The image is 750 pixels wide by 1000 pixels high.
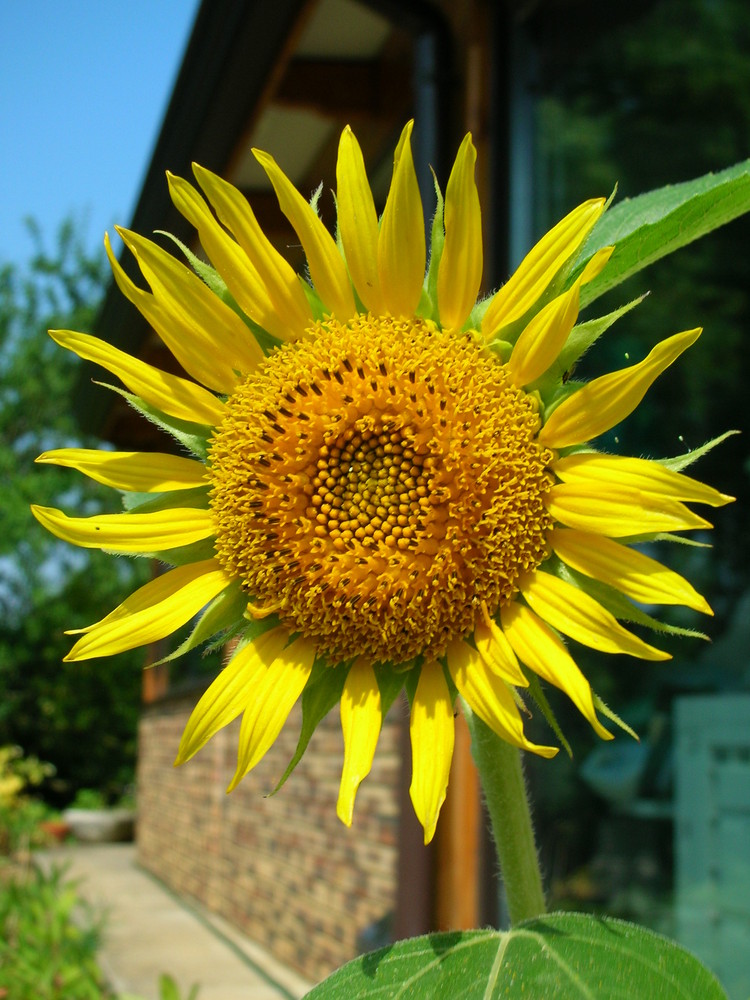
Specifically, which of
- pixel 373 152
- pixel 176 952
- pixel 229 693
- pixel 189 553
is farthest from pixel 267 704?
pixel 176 952

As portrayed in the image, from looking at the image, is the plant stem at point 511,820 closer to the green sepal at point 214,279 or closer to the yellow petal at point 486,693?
the yellow petal at point 486,693

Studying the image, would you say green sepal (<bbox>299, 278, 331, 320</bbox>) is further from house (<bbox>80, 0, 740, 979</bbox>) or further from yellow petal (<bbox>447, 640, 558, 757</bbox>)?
house (<bbox>80, 0, 740, 979</bbox>)

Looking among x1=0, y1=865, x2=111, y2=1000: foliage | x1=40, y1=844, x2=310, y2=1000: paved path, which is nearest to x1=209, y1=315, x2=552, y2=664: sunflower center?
x1=0, y1=865, x2=111, y2=1000: foliage

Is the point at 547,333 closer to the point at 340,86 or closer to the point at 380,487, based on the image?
the point at 380,487

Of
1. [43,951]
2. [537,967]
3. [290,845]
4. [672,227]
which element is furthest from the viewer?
[290,845]

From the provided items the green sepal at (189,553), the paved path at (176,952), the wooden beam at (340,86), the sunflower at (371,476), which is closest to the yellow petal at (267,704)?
the sunflower at (371,476)

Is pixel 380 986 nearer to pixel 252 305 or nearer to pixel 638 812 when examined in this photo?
pixel 252 305

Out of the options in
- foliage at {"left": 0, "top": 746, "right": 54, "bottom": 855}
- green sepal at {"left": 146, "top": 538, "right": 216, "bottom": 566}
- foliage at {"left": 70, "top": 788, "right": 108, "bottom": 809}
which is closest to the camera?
green sepal at {"left": 146, "top": 538, "right": 216, "bottom": 566}
